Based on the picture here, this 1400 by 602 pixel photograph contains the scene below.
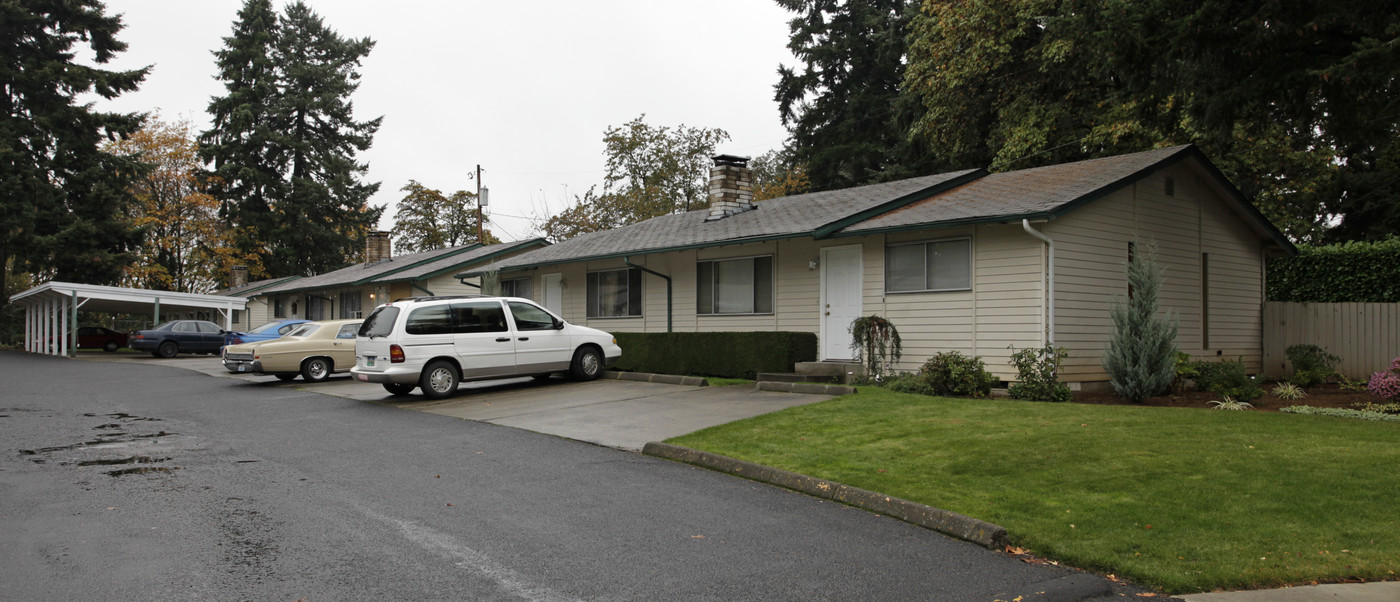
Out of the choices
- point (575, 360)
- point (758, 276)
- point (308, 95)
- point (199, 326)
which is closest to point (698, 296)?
point (758, 276)

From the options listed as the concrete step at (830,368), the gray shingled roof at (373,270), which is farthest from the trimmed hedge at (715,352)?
the gray shingled roof at (373,270)

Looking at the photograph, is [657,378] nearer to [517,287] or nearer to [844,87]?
[517,287]

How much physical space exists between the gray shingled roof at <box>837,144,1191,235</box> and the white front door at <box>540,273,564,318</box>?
416 inches

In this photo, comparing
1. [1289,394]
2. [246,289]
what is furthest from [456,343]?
[246,289]

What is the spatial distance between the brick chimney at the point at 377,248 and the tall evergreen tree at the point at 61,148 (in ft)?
39.2

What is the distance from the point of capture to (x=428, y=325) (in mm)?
14891

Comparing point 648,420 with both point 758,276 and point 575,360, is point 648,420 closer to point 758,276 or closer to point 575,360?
point 575,360

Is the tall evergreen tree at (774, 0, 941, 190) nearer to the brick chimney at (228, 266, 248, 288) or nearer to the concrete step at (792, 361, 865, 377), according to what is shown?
the concrete step at (792, 361, 865, 377)

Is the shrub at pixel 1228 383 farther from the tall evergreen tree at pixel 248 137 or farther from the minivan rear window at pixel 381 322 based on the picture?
the tall evergreen tree at pixel 248 137

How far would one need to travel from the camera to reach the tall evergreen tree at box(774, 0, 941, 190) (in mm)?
39188

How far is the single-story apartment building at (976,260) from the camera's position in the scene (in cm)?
1372

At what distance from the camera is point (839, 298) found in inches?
642

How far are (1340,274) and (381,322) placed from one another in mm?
20568

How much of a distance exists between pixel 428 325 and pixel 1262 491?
12.3 meters
